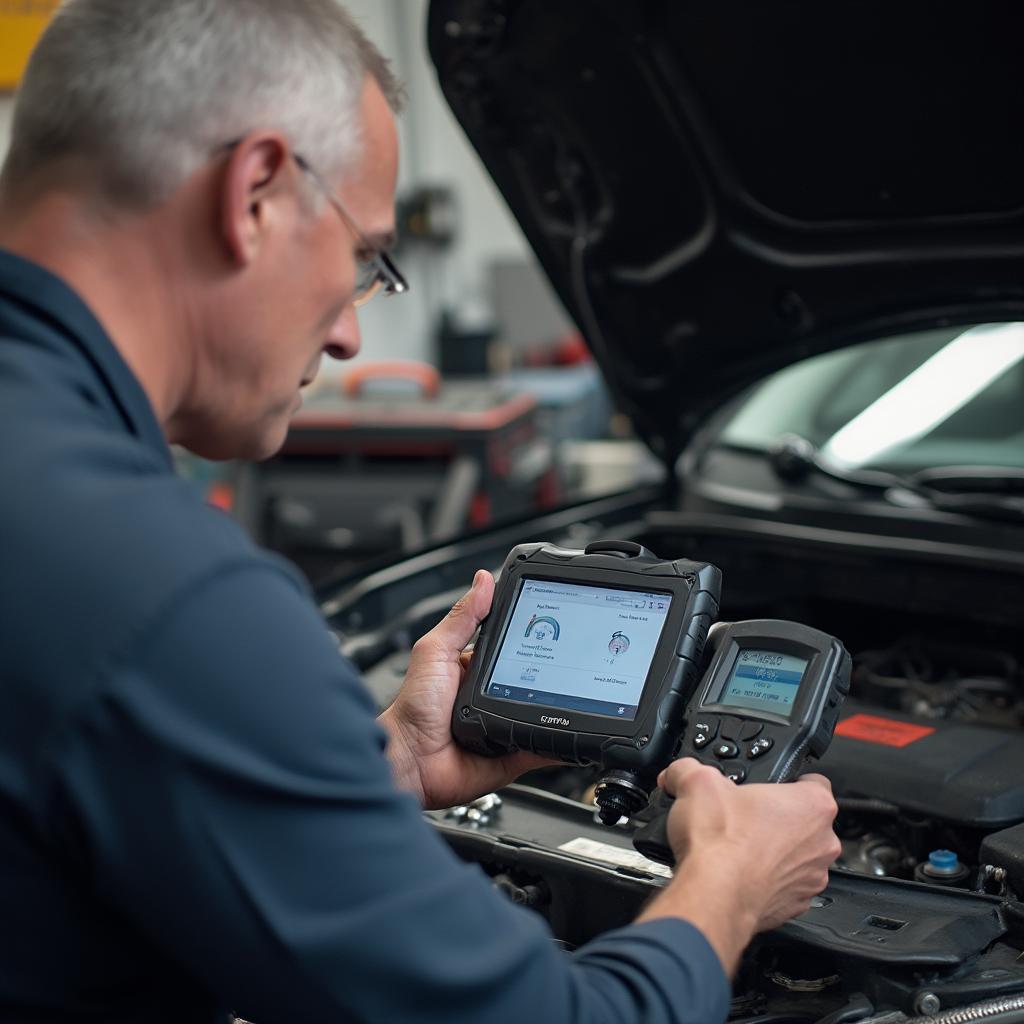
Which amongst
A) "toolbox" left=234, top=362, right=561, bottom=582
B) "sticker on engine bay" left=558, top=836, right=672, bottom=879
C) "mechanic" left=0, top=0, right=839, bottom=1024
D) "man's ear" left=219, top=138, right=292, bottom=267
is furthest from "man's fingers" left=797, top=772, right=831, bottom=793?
"toolbox" left=234, top=362, right=561, bottom=582

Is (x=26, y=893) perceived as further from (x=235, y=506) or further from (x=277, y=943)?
(x=235, y=506)

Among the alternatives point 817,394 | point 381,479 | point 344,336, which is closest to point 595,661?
Answer: point 344,336

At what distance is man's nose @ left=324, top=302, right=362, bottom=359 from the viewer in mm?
1087

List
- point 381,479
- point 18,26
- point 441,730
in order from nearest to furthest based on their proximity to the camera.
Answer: point 441,730, point 18,26, point 381,479

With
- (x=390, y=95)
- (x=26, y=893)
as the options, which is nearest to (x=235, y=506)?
(x=390, y=95)

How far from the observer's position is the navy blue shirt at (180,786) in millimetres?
761

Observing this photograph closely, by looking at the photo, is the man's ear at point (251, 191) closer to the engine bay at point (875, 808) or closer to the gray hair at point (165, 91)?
the gray hair at point (165, 91)

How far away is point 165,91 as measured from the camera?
911 mm

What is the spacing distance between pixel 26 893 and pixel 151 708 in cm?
17

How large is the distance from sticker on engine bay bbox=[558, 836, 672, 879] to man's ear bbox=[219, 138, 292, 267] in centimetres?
73

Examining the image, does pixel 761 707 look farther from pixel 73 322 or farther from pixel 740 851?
pixel 73 322

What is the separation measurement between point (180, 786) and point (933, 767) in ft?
3.21

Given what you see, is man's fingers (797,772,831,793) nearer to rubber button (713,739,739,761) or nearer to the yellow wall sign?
rubber button (713,739,739,761)

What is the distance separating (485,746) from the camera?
1.35m
